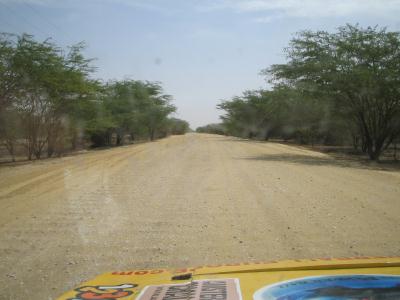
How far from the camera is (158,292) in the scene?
3057mm

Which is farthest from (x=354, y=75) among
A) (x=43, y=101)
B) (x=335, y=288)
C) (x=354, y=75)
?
(x=335, y=288)

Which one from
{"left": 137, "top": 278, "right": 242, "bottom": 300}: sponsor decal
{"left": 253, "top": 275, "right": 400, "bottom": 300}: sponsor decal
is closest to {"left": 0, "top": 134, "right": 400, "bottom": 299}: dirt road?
{"left": 137, "top": 278, "right": 242, "bottom": 300}: sponsor decal

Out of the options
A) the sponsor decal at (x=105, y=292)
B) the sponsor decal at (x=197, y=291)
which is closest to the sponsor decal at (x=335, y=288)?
the sponsor decal at (x=197, y=291)

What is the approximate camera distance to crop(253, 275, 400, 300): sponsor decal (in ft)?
8.91

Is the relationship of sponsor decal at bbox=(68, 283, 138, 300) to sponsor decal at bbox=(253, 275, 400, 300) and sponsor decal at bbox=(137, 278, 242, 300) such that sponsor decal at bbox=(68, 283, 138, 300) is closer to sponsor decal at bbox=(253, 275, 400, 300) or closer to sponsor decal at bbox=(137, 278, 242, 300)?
sponsor decal at bbox=(137, 278, 242, 300)

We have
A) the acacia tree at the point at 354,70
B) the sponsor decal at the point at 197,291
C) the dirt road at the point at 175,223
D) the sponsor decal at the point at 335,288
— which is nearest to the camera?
the sponsor decal at the point at 335,288

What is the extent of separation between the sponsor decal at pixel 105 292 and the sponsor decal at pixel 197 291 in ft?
0.45

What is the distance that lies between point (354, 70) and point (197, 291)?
2079 cm

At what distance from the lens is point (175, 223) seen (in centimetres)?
834

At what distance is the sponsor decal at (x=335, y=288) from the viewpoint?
272 cm

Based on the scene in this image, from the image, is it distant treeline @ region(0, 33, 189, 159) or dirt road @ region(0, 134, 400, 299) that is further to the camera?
distant treeline @ region(0, 33, 189, 159)

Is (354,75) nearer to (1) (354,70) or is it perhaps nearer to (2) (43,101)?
(1) (354,70)

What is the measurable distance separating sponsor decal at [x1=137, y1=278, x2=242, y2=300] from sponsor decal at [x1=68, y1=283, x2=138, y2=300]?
0.14m

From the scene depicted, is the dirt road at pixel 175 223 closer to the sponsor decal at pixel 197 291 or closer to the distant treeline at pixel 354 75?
the sponsor decal at pixel 197 291
